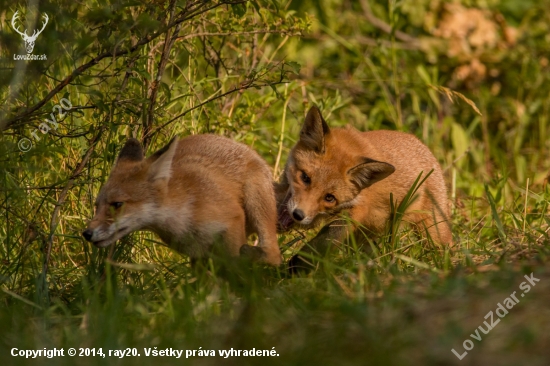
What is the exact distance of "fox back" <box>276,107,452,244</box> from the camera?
6.52 m

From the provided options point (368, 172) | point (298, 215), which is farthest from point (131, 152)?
point (368, 172)

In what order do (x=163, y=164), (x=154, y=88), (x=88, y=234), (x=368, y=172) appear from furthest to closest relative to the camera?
1. (x=368, y=172)
2. (x=154, y=88)
3. (x=163, y=164)
4. (x=88, y=234)

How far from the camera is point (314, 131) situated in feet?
22.2

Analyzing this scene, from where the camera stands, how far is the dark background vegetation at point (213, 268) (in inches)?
158

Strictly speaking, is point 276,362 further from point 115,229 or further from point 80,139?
point 80,139

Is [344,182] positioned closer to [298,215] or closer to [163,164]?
[298,215]

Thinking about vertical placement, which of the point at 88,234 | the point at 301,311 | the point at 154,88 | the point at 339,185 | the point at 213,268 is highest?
the point at 154,88

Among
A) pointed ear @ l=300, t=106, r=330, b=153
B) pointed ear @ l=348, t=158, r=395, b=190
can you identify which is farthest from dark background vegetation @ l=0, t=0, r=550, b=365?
pointed ear @ l=348, t=158, r=395, b=190

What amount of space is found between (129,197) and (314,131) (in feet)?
6.69

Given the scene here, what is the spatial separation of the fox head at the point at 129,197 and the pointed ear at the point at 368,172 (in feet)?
5.76

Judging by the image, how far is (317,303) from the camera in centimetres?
452

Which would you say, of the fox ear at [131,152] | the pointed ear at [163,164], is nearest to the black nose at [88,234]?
the pointed ear at [163,164]

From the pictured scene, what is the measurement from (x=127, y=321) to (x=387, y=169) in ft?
8.89

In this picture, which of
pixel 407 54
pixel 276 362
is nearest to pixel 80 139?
pixel 276 362
